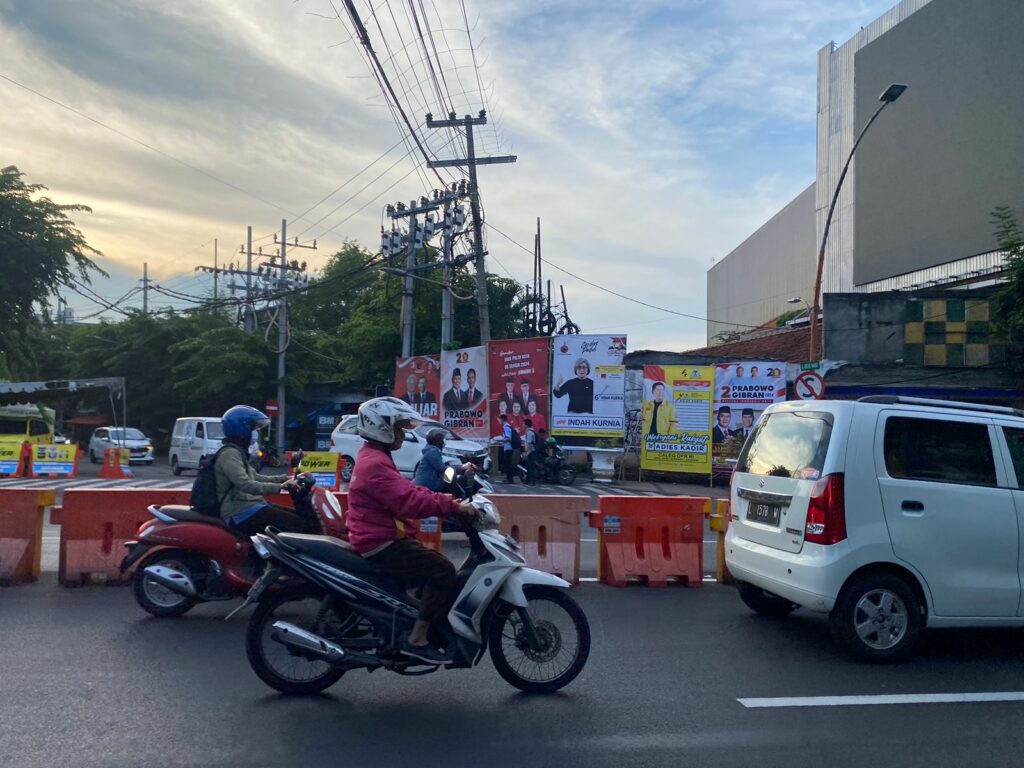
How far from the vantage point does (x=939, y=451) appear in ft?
21.2

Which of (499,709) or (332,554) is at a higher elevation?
(332,554)

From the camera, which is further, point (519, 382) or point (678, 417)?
point (519, 382)

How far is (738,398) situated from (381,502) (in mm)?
20470

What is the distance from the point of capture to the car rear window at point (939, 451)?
6.34 metres

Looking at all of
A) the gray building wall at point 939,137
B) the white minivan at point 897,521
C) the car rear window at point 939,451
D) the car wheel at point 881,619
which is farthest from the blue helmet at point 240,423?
the gray building wall at point 939,137

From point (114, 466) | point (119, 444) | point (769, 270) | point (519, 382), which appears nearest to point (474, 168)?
point (519, 382)

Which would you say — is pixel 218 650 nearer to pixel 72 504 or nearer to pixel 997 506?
pixel 72 504

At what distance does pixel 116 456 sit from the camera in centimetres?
2531

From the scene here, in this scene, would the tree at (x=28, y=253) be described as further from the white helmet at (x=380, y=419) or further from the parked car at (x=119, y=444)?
the white helmet at (x=380, y=419)

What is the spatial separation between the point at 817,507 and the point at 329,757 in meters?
3.61

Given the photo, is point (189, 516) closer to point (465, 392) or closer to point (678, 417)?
point (678, 417)

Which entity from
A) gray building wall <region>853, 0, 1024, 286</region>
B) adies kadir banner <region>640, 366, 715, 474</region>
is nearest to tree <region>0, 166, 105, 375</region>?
adies kadir banner <region>640, 366, 715, 474</region>

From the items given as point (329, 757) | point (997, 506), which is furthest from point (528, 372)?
point (329, 757)

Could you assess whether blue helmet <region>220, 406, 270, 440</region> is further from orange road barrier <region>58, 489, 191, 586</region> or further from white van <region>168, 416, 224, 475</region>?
white van <region>168, 416, 224, 475</region>
